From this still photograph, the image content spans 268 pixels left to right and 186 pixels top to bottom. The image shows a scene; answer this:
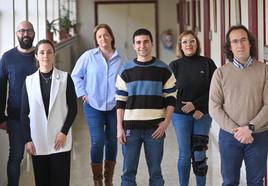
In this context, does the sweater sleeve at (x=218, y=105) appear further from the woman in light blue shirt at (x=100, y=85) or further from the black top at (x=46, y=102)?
the woman in light blue shirt at (x=100, y=85)

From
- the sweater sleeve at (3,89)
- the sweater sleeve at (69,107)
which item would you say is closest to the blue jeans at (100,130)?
the sweater sleeve at (3,89)

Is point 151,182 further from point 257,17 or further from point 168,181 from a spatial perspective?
point 257,17

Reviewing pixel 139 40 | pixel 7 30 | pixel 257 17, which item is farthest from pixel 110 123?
pixel 7 30

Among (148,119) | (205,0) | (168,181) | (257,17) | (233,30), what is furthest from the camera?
(205,0)

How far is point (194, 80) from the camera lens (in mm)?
3586

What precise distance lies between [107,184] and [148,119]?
52.1 inches

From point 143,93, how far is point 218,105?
510 millimetres

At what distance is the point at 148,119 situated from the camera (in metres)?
3.14

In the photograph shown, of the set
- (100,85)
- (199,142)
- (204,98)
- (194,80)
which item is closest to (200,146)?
(199,142)

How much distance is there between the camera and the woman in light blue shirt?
3.99 m

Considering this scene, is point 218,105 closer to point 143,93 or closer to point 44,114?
point 143,93

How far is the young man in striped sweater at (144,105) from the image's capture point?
3.14 metres

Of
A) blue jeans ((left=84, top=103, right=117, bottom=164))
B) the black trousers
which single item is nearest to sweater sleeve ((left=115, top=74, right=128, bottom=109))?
the black trousers

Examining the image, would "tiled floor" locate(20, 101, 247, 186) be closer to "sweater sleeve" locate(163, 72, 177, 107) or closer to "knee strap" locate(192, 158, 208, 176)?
"knee strap" locate(192, 158, 208, 176)
